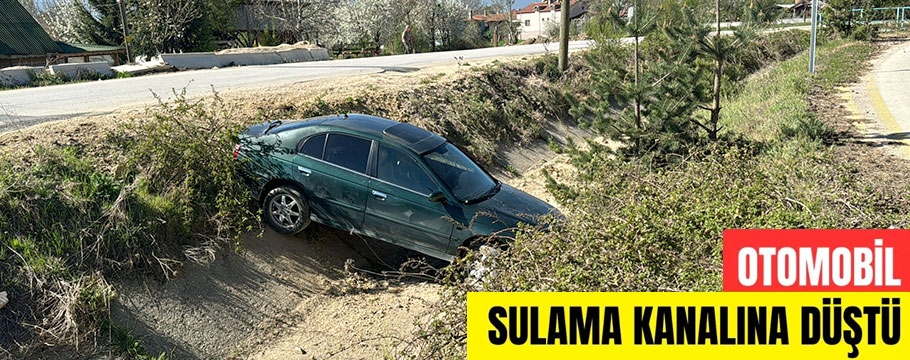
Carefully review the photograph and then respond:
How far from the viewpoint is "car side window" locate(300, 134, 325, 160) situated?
8.48 metres

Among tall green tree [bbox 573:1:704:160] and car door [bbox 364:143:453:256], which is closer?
car door [bbox 364:143:453:256]

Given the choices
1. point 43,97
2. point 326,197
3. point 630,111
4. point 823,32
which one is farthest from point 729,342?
point 823,32

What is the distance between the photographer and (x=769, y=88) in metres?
19.8

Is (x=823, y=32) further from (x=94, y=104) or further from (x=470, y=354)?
(x=470, y=354)

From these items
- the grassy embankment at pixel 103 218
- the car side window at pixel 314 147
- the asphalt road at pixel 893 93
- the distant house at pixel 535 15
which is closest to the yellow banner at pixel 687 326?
the grassy embankment at pixel 103 218

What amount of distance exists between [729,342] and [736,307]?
1.19 ft

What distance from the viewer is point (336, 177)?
8297mm

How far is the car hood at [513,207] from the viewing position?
7918 mm

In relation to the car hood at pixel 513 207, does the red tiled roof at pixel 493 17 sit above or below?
above

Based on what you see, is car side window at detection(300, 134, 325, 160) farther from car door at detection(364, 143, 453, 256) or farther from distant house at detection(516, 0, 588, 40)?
distant house at detection(516, 0, 588, 40)

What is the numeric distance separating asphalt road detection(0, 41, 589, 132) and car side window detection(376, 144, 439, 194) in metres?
5.18

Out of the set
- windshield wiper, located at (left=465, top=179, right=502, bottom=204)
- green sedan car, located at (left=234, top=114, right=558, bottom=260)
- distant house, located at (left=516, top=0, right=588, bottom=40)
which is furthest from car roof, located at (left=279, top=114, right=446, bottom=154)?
distant house, located at (left=516, top=0, right=588, bottom=40)

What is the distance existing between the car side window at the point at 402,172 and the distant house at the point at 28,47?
1112 inches

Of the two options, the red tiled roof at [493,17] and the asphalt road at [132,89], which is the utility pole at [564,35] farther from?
the red tiled roof at [493,17]
